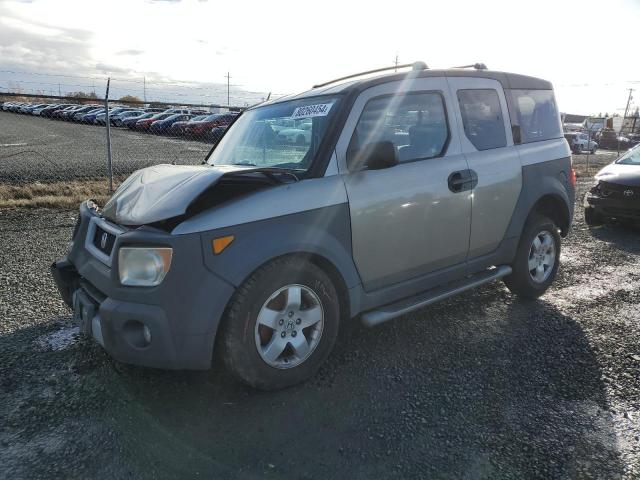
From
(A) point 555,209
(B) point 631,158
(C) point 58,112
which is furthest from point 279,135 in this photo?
(C) point 58,112

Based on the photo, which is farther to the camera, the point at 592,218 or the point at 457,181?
the point at 592,218

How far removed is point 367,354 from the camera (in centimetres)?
347

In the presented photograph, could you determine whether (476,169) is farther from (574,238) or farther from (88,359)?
(574,238)

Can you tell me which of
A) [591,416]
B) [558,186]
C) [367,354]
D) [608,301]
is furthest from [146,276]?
[608,301]

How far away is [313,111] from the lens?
3.41 metres

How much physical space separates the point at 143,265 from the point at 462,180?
237cm

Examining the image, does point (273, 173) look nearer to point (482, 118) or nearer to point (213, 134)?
point (482, 118)

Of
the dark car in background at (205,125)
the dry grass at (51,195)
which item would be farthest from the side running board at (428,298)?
the dark car in background at (205,125)

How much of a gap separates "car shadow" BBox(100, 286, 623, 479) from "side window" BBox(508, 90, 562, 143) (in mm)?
1885

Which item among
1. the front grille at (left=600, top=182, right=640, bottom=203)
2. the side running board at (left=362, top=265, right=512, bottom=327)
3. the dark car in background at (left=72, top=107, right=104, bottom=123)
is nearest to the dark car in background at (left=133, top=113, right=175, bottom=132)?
the dark car in background at (left=72, top=107, right=104, bottom=123)

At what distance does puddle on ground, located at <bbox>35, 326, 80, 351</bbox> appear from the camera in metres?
3.47

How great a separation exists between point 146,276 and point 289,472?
1.26 m

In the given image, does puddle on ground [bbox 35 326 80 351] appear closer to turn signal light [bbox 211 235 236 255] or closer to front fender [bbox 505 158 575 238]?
turn signal light [bbox 211 235 236 255]

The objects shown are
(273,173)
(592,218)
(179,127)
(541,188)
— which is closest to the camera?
(273,173)
